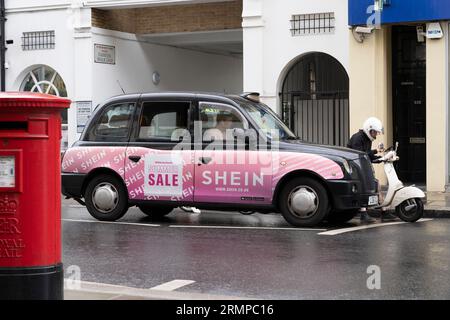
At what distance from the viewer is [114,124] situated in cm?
1204

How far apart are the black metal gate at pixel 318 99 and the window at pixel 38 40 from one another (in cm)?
640

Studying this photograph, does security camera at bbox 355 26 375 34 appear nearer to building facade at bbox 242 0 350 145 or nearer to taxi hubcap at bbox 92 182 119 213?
building facade at bbox 242 0 350 145

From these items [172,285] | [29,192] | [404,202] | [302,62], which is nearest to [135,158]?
[404,202]

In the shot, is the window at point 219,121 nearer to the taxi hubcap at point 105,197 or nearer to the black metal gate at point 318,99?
the taxi hubcap at point 105,197

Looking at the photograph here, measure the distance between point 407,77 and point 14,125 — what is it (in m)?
13.1

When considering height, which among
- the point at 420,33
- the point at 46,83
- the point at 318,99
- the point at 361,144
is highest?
the point at 420,33

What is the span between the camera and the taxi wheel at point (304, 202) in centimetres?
1074

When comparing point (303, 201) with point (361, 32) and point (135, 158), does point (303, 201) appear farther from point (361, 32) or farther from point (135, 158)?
point (361, 32)

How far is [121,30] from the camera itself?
67.3 feet

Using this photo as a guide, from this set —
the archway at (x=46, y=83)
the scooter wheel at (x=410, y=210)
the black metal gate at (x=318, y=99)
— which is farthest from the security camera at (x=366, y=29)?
the archway at (x=46, y=83)

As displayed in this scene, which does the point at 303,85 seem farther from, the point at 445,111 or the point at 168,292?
the point at 168,292

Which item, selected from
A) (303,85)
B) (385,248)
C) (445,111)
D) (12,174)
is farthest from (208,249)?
(303,85)

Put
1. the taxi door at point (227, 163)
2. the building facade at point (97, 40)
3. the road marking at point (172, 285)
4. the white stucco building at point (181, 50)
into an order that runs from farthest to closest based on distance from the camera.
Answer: the building facade at point (97, 40) < the white stucco building at point (181, 50) < the taxi door at point (227, 163) < the road marking at point (172, 285)

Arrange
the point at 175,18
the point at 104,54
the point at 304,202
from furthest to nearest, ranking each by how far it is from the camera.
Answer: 1. the point at 175,18
2. the point at 104,54
3. the point at 304,202
